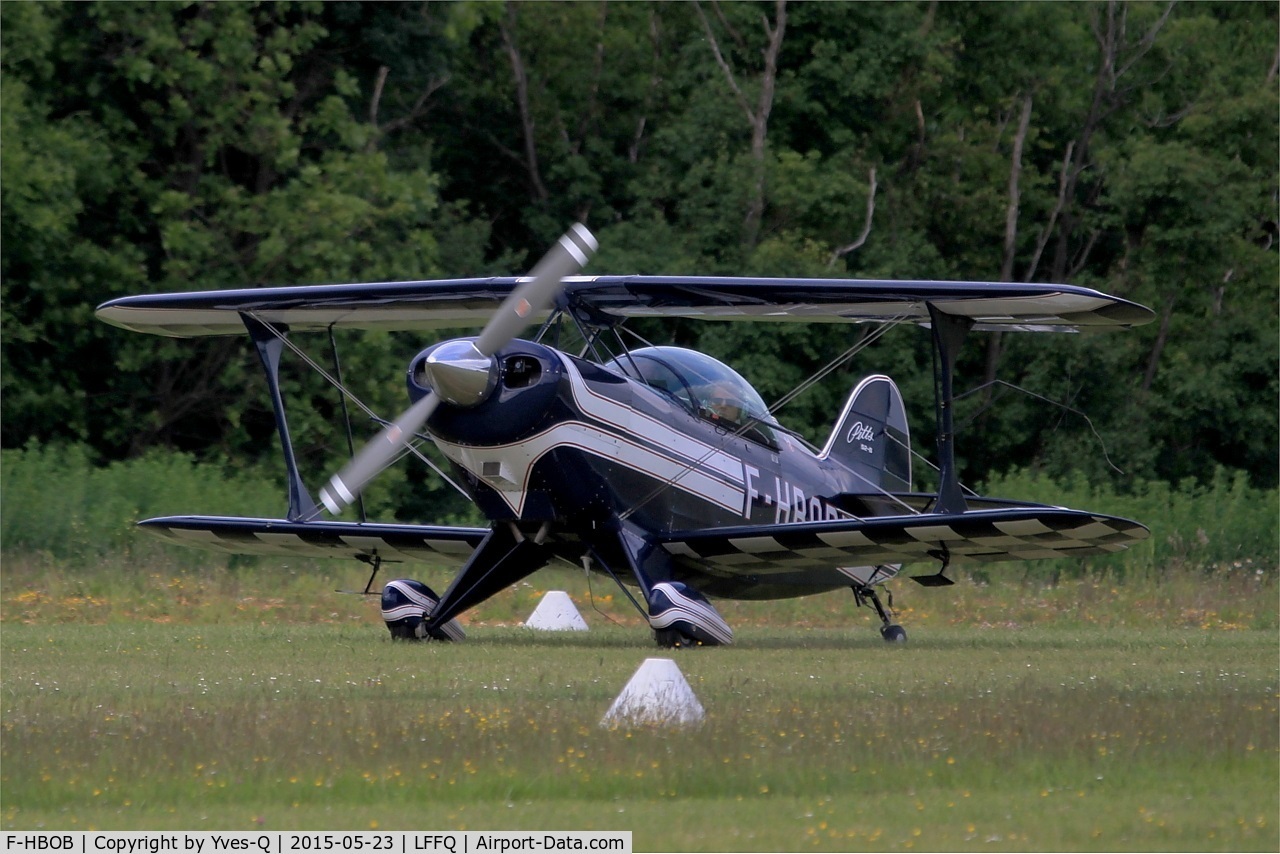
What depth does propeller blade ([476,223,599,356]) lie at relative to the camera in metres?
11.9

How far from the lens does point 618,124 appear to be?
4241cm

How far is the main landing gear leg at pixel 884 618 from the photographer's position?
1538cm

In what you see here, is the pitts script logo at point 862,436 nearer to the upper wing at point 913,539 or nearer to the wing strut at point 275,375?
the upper wing at point 913,539

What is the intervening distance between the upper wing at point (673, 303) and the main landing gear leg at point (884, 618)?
2.94 metres

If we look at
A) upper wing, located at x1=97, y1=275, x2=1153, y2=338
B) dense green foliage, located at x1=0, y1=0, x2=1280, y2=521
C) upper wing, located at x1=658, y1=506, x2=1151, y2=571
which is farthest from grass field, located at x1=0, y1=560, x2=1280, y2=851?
dense green foliage, located at x1=0, y1=0, x2=1280, y2=521

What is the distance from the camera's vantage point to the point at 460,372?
1209 centimetres

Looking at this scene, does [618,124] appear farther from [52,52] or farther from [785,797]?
[785,797]

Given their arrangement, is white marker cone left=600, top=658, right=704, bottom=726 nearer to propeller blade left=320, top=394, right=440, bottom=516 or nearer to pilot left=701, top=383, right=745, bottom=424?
propeller blade left=320, top=394, right=440, bottom=516

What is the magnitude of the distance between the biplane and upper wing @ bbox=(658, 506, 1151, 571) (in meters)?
0.02

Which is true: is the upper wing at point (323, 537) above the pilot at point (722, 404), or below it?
below

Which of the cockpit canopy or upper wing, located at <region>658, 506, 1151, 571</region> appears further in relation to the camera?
the cockpit canopy
